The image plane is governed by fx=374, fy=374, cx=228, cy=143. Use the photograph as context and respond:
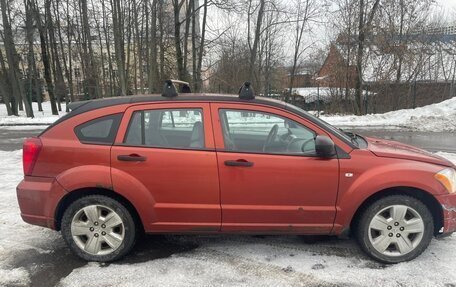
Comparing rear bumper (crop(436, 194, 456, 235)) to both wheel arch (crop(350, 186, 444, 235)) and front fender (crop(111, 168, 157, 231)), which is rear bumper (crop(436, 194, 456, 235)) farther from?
front fender (crop(111, 168, 157, 231))

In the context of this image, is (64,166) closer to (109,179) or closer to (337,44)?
(109,179)

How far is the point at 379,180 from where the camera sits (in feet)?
11.8

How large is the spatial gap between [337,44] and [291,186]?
19899mm

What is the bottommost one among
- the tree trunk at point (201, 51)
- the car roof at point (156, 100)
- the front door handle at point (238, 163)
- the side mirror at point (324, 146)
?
the front door handle at point (238, 163)

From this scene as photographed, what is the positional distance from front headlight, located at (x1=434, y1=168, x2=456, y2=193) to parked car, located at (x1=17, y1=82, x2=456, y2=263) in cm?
1

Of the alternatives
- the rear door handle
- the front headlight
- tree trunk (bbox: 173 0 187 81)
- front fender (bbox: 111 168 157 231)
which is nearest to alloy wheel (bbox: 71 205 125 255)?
front fender (bbox: 111 168 157 231)

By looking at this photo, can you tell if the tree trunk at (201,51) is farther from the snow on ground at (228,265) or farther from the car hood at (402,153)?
the car hood at (402,153)

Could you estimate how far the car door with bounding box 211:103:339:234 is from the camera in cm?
363

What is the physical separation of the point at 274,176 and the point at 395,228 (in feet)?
4.31

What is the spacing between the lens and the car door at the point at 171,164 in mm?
3645

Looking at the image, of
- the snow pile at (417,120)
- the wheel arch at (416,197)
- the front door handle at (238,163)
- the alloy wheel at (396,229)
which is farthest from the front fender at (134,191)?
the snow pile at (417,120)

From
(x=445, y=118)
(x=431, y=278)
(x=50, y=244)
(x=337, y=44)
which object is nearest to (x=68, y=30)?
(x=337, y=44)

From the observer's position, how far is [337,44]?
21688 millimetres

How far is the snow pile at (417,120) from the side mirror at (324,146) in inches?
→ 545
